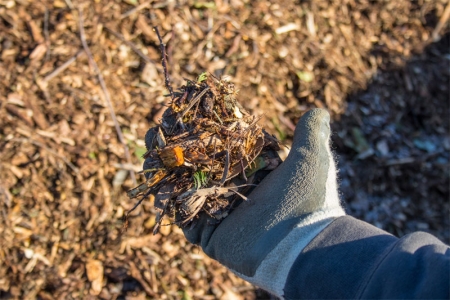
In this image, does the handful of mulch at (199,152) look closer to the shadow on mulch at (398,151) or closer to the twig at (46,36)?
the twig at (46,36)

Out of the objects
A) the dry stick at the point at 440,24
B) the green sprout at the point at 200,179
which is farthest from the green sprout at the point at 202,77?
the dry stick at the point at 440,24

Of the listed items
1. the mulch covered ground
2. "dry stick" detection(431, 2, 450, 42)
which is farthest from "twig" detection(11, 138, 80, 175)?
"dry stick" detection(431, 2, 450, 42)

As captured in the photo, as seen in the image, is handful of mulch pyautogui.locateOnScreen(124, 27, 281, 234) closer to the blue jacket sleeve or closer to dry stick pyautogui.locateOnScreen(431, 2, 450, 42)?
the blue jacket sleeve

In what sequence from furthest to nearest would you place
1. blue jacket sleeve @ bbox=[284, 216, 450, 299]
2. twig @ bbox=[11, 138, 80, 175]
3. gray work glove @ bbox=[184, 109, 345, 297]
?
twig @ bbox=[11, 138, 80, 175] < gray work glove @ bbox=[184, 109, 345, 297] < blue jacket sleeve @ bbox=[284, 216, 450, 299]

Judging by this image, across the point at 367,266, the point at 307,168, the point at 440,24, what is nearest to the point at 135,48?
the point at 307,168

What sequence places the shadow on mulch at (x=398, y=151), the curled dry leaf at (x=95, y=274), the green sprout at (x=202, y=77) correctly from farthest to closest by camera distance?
the shadow on mulch at (x=398, y=151) → the curled dry leaf at (x=95, y=274) → the green sprout at (x=202, y=77)

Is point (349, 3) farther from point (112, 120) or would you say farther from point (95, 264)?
point (95, 264)

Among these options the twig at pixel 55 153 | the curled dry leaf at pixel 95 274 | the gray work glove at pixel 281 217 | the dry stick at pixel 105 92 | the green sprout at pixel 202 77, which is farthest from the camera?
the dry stick at pixel 105 92
